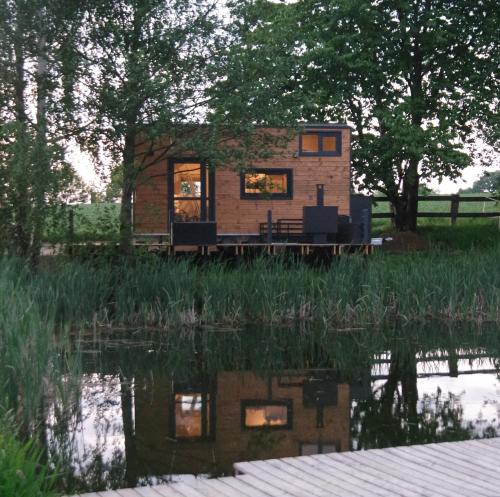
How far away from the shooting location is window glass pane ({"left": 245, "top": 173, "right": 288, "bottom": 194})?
19.0 m

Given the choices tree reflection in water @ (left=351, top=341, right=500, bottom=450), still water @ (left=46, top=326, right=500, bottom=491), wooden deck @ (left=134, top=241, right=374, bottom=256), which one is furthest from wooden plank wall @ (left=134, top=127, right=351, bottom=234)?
tree reflection in water @ (left=351, top=341, right=500, bottom=450)

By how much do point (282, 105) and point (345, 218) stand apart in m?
5.04

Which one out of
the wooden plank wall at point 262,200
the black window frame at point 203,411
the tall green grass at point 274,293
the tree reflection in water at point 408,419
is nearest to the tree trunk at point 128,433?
the black window frame at point 203,411

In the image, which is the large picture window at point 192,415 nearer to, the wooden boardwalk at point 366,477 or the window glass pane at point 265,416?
the window glass pane at point 265,416

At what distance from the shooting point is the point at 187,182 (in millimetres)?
19047

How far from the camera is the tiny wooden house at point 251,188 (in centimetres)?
1877

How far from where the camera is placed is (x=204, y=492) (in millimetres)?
4422

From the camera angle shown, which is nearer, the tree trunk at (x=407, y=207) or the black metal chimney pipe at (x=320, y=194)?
the black metal chimney pipe at (x=320, y=194)

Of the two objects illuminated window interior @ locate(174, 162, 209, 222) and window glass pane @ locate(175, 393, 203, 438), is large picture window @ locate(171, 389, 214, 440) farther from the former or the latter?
illuminated window interior @ locate(174, 162, 209, 222)

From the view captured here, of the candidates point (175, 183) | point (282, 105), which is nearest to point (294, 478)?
point (282, 105)

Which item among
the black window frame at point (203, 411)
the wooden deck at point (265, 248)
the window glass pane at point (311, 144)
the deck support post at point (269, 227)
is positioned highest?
the window glass pane at point (311, 144)

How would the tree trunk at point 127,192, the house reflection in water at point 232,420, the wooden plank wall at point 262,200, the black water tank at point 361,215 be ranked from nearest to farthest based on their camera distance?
the house reflection in water at point 232,420 → the tree trunk at point 127,192 → the black water tank at point 361,215 → the wooden plank wall at point 262,200

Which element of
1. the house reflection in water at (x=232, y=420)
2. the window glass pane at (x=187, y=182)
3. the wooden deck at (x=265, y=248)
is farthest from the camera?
the window glass pane at (x=187, y=182)

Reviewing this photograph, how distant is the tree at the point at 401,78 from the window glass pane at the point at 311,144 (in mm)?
2301
